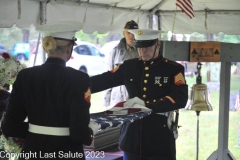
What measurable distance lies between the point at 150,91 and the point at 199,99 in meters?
1.41

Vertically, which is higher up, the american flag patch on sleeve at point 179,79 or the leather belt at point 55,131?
the american flag patch on sleeve at point 179,79

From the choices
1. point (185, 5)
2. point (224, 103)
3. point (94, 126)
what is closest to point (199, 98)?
point (224, 103)

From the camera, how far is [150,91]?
9.49 ft

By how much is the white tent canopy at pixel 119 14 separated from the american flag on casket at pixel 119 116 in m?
1.62

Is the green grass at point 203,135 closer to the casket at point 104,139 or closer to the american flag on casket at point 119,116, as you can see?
the casket at point 104,139

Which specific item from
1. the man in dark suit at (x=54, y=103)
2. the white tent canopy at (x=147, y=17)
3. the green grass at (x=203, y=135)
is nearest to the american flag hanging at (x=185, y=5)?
the white tent canopy at (x=147, y=17)

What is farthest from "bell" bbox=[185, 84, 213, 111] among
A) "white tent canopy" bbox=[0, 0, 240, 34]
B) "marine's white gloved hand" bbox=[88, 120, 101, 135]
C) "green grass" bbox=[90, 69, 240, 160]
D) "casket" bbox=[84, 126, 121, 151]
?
"marine's white gloved hand" bbox=[88, 120, 101, 135]

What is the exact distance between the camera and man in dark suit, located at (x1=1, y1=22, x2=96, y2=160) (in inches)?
84.0

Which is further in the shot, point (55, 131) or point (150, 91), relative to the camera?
point (150, 91)

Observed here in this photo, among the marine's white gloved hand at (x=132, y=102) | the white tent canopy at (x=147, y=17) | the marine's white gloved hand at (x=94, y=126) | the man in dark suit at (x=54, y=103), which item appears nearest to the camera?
the man in dark suit at (x=54, y=103)

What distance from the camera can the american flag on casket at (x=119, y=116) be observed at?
2448 mm

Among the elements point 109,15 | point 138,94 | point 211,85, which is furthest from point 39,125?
point 211,85

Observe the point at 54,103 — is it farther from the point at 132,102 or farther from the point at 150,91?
the point at 150,91

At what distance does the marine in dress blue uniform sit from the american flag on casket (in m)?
0.14
